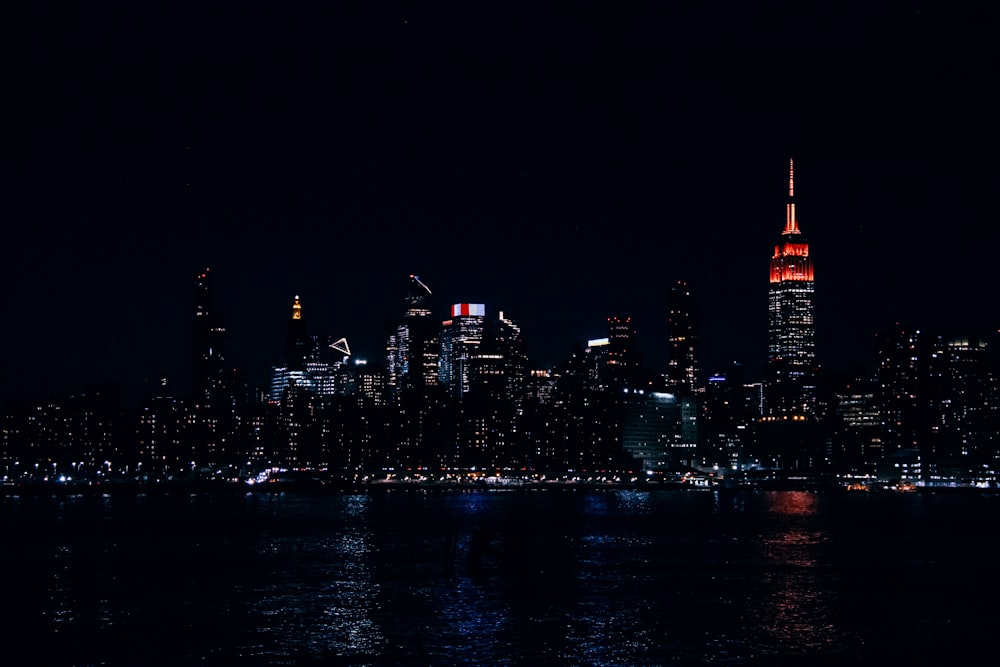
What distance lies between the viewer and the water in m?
48.9

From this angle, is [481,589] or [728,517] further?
[728,517]

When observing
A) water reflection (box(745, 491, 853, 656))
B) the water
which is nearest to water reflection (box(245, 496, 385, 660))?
the water

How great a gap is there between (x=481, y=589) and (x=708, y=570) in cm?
1765

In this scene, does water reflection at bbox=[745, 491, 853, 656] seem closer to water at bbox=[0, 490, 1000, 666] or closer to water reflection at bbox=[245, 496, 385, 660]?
water at bbox=[0, 490, 1000, 666]

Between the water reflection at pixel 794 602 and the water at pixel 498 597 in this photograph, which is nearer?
the water at pixel 498 597

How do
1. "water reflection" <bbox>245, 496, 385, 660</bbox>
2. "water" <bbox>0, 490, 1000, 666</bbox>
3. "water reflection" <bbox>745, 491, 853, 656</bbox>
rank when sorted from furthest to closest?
"water reflection" <bbox>745, 491, 853, 656</bbox> < "water reflection" <bbox>245, 496, 385, 660</bbox> < "water" <bbox>0, 490, 1000, 666</bbox>

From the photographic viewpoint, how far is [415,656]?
4728cm

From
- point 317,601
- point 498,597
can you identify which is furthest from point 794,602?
point 317,601

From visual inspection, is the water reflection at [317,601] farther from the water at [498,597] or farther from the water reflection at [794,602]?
the water reflection at [794,602]

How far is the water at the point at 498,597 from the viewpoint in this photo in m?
48.9

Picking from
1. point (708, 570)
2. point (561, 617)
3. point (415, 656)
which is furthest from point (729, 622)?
point (708, 570)

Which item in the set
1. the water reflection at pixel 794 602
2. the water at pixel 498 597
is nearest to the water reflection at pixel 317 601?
the water at pixel 498 597

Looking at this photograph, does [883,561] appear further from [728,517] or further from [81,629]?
[728,517]

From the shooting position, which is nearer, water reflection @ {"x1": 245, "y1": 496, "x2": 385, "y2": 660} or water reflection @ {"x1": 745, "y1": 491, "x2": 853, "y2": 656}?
water reflection @ {"x1": 245, "y1": 496, "x2": 385, "y2": 660}
